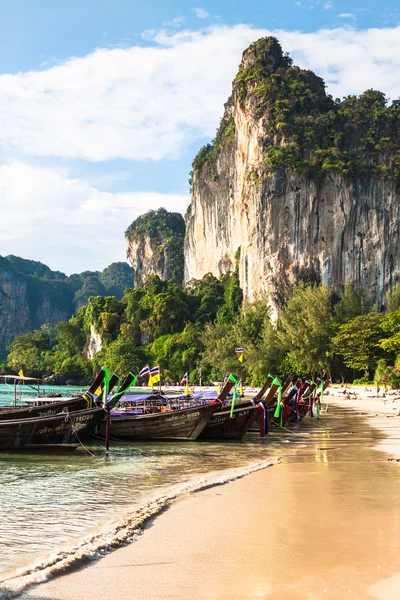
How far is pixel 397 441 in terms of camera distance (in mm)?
19125

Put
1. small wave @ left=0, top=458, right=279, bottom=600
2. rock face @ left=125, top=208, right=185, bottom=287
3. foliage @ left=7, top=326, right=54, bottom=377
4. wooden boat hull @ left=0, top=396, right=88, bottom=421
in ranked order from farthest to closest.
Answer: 1. rock face @ left=125, top=208, right=185, bottom=287
2. foliage @ left=7, top=326, right=54, bottom=377
3. wooden boat hull @ left=0, top=396, right=88, bottom=421
4. small wave @ left=0, top=458, right=279, bottom=600

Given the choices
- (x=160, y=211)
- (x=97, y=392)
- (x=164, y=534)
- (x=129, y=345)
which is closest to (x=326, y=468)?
(x=164, y=534)

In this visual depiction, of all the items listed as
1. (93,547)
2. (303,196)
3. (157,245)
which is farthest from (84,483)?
(157,245)

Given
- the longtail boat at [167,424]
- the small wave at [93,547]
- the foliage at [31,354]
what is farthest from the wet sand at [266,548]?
the foliage at [31,354]

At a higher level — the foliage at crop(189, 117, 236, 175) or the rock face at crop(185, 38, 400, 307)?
the foliage at crop(189, 117, 236, 175)

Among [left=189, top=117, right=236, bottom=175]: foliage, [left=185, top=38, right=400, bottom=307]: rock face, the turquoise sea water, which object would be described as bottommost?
the turquoise sea water

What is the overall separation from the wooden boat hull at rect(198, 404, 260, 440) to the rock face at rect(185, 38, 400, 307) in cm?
5734

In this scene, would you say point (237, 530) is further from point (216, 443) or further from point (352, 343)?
point (352, 343)

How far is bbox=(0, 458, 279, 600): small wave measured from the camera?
628cm

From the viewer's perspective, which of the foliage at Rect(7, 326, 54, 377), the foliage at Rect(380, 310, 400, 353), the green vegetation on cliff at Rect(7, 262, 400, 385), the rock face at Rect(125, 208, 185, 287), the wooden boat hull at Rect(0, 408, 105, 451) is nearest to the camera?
the wooden boat hull at Rect(0, 408, 105, 451)

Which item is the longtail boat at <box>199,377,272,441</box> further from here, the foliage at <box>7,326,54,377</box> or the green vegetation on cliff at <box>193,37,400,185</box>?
the foliage at <box>7,326,54,377</box>

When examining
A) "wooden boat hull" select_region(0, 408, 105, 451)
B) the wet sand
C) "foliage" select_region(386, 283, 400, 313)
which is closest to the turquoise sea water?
"wooden boat hull" select_region(0, 408, 105, 451)

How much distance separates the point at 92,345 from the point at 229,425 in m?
90.1

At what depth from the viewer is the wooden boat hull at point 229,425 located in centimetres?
2102
